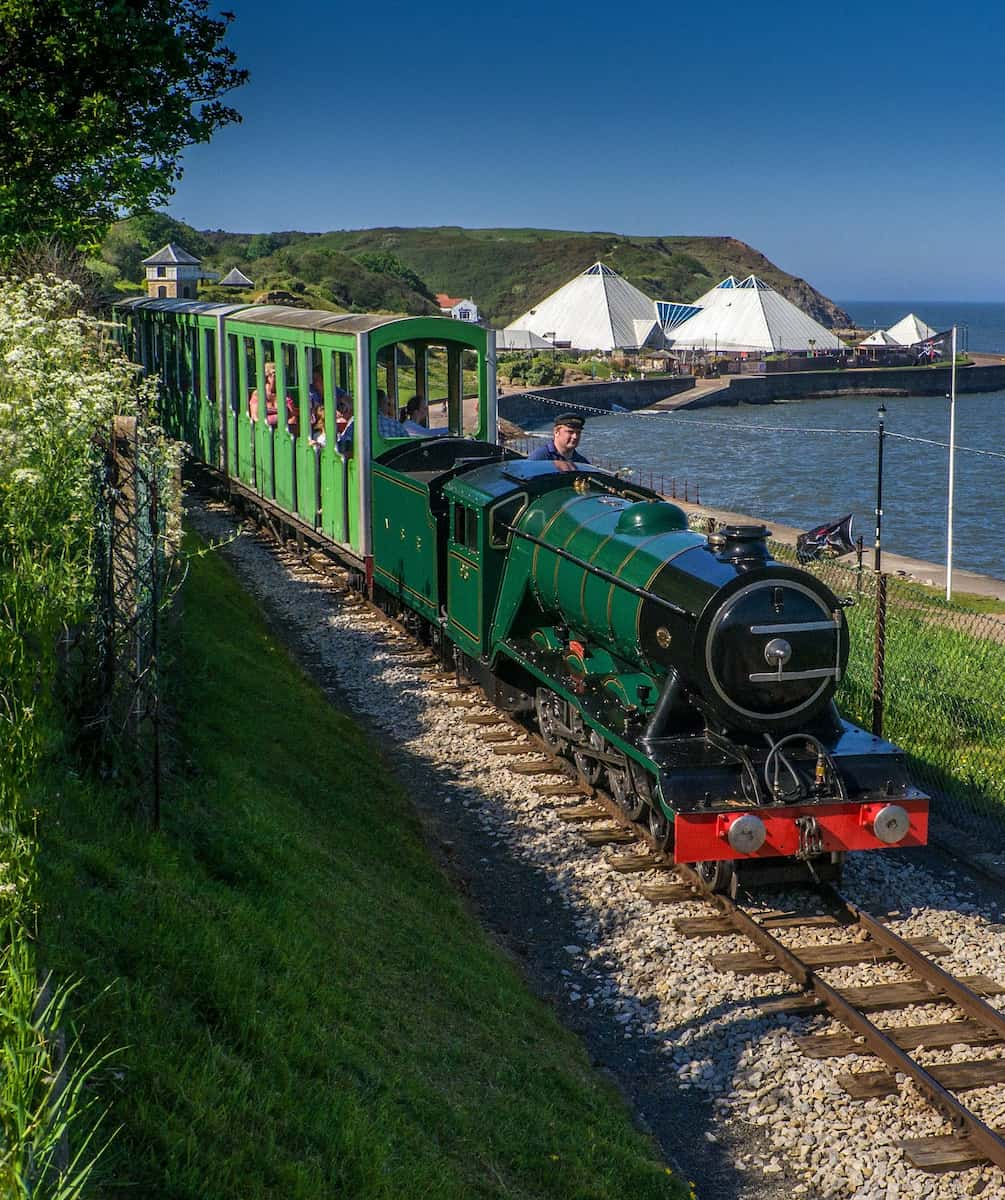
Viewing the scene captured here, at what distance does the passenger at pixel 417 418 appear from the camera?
15.8 meters

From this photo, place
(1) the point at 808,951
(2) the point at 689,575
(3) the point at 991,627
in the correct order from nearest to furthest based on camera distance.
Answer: (1) the point at 808,951 < (2) the point at 689,575 < (3) the point at 991,627

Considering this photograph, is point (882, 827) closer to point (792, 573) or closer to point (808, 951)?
point (808, 951)

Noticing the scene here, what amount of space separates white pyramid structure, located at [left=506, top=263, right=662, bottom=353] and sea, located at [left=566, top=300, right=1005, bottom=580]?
34754 mm

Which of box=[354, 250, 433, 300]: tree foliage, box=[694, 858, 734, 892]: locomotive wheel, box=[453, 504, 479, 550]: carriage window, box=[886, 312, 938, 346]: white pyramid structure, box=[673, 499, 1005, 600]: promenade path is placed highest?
box=[354, 250, 433, 300]: tree foliage

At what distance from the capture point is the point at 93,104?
15.7 metres

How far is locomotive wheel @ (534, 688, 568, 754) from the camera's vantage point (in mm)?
11377

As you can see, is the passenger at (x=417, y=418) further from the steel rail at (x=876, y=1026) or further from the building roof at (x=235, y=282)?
the building roof at (x=235, y=282)

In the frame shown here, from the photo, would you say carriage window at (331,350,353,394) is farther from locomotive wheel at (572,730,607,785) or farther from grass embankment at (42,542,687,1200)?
grass embankment at (42,542,687,1200)

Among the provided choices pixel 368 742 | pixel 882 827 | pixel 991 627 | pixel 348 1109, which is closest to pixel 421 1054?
pixel 348 1109

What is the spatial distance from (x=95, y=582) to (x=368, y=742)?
564cm

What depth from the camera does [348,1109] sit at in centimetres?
495

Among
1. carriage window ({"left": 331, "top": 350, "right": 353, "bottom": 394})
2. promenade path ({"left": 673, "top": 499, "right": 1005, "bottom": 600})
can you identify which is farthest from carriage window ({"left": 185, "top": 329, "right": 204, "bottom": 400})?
promenade path ({"left": 673, "top": 499, "right": 1005, "bottom": 600})

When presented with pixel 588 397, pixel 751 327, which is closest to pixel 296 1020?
pixel 588 397

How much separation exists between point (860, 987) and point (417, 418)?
389 inches
